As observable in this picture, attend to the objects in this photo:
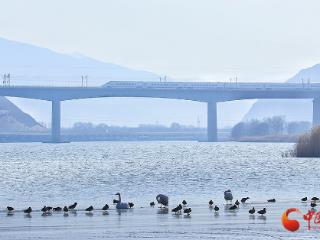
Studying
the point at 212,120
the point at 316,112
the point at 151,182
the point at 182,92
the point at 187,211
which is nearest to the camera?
the point at 187,211

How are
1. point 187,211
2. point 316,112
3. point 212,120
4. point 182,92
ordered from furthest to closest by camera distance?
point 316,112, point 182,92, point 212,120, point 187,211

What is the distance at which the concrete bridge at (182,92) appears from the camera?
154875mm

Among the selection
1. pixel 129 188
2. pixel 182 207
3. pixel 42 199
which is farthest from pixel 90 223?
pixel 129 188

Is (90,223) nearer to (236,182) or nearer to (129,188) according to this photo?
(129,188)

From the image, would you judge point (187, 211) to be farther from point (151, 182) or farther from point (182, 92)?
point (182, 92)

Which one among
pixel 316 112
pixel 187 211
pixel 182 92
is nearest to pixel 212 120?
pixel 182 92

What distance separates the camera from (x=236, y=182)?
6450 cm

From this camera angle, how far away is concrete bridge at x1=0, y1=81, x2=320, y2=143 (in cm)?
15488

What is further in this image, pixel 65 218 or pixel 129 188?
pixel 129 188

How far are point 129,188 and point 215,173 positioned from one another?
50.5 feet

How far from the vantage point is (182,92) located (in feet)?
532

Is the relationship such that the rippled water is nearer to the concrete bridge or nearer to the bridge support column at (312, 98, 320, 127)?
the concrete bridge

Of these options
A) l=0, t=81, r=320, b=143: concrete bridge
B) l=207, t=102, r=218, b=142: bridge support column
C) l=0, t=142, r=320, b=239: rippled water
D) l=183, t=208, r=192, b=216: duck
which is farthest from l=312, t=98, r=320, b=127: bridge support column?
l=183, t=208, r=192, b=216: duck

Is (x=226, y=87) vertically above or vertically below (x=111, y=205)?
above
